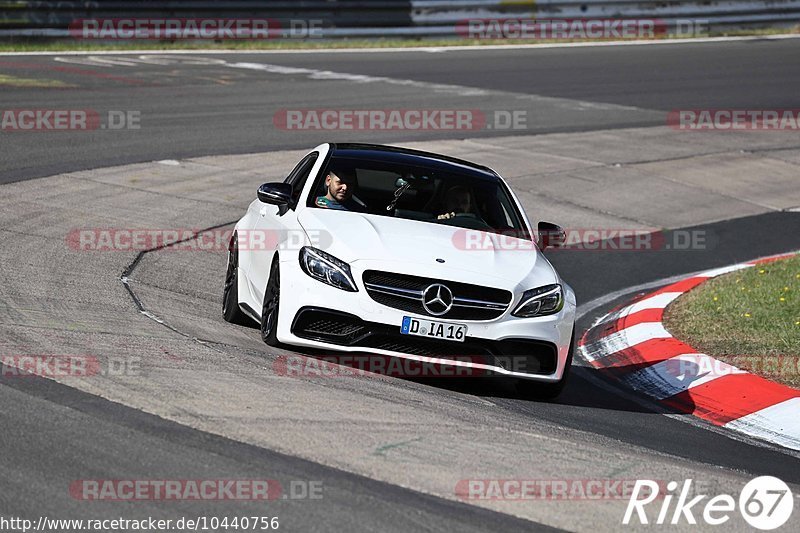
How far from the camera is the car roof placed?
9250 millimetres

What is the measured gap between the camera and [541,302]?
8023 mm

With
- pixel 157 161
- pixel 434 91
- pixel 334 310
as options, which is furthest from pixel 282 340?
pixel 434 91

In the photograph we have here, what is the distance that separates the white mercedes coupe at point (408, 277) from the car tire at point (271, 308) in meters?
0.01

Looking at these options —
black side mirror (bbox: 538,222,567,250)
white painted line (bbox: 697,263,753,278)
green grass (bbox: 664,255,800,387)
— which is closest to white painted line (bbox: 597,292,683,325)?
green grass (bbox: 664,255,800,387)

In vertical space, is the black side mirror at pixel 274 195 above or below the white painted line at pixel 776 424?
above

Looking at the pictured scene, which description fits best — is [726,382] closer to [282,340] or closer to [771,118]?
[282,340]

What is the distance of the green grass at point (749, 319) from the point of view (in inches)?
369

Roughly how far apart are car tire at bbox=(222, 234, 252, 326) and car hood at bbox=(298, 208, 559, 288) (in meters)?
0.92

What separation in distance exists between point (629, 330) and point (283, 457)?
218 inches

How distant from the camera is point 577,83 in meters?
25.0

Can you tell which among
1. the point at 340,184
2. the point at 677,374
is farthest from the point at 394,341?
the point at 677,374

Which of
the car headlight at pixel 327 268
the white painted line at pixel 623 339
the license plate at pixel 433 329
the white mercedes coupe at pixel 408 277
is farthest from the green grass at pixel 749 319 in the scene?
the car headlight at pixel 327 268

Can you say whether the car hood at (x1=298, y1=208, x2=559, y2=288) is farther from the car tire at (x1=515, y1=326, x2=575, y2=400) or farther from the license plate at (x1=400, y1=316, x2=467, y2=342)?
the car tire at (x1=515, y1=326, x2=575, y2=400)

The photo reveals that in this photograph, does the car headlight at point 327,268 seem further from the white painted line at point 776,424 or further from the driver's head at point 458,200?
the white painted line at point 776,424
